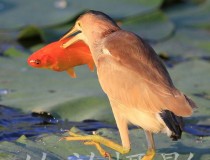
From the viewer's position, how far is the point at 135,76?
399 cm

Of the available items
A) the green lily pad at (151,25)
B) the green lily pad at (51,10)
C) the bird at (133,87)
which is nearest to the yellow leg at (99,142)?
the bird at (133,87)

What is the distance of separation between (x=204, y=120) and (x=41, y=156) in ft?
4.32

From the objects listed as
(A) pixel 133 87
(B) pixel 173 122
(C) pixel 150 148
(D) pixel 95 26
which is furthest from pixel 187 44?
(B) pixel 173 122

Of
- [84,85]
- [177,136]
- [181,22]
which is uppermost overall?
[181,22]

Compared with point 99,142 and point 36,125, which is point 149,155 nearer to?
point 99,142

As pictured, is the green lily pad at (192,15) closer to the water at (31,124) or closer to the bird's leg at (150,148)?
the water at (31,124)

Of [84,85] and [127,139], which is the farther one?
[84,85]

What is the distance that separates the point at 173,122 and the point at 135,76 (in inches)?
12.4

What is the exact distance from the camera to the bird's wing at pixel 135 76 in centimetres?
391

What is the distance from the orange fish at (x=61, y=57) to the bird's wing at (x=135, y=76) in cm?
35

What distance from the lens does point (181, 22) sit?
A: 7.13 m

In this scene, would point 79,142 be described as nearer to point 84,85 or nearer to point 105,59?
point 105,59

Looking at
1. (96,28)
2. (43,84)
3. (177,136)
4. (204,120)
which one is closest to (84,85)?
(43,84)

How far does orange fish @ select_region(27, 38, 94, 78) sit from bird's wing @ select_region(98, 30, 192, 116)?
1.15 ft
